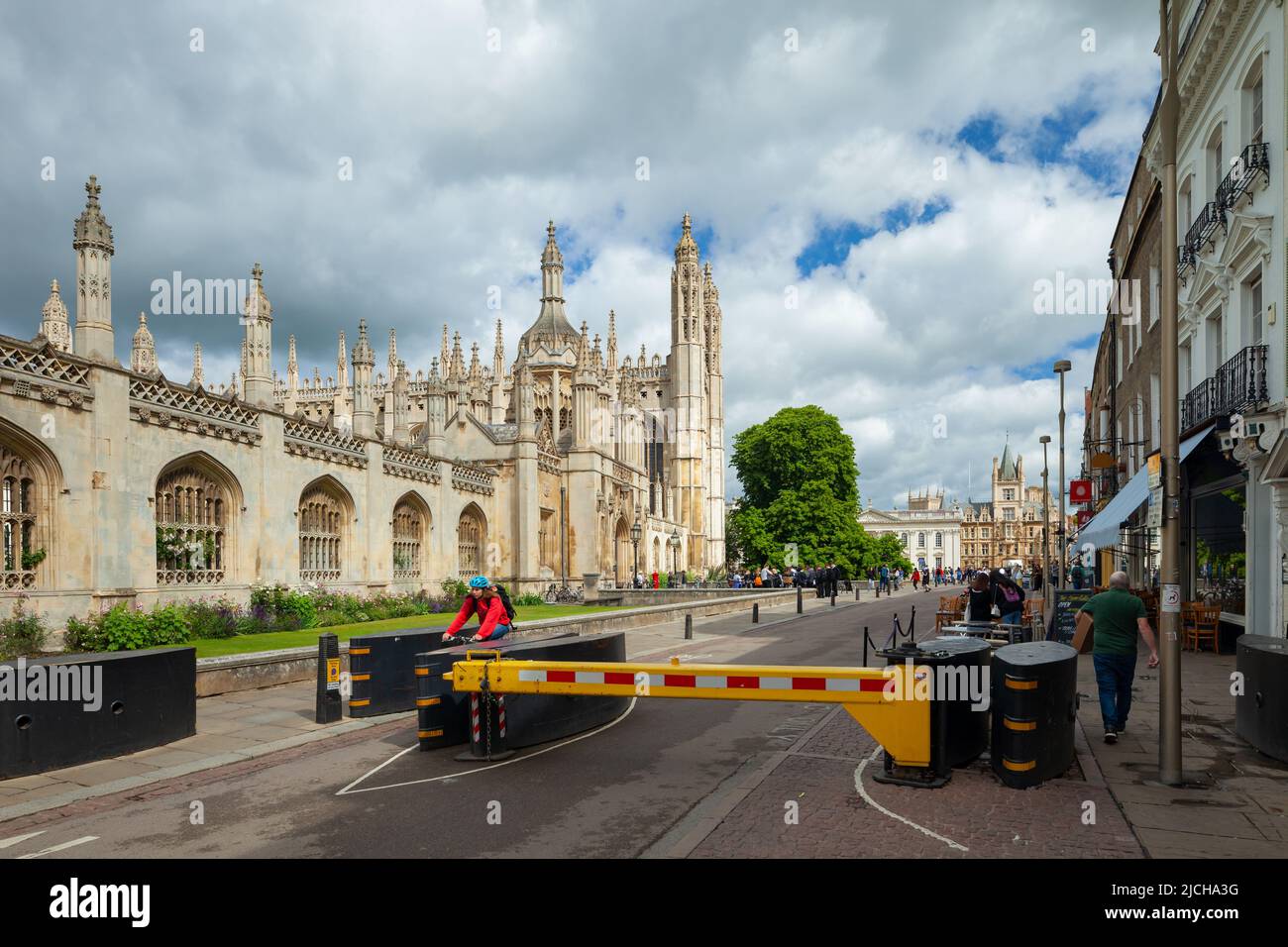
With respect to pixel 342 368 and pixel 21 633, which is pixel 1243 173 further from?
pixel 342 368

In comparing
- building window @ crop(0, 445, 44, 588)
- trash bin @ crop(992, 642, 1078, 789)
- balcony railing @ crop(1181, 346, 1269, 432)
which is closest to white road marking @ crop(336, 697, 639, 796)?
trash bin @ crop(992, 642, 1078, 789)

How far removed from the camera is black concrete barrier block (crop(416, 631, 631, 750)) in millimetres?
8758

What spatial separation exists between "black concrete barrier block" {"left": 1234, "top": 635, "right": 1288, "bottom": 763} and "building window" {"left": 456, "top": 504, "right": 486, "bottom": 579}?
2744 cm

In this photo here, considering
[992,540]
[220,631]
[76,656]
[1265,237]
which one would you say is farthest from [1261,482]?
[992,540]

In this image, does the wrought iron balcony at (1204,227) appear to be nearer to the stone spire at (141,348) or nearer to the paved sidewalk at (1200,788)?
the paved sidewalk at (1200,788)

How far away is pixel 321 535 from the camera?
24641mm

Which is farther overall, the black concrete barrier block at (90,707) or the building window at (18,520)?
the building window at (18,520)

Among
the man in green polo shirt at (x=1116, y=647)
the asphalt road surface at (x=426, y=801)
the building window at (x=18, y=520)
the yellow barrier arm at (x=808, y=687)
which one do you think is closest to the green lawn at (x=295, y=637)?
the building window at (x=18, y=520)

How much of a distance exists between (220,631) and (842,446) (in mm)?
46006

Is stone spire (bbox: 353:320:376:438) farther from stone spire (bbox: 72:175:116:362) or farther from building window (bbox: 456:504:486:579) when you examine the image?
stone spire (bbox: 72:175:116:362)

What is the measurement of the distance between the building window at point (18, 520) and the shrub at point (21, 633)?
60 centimetres

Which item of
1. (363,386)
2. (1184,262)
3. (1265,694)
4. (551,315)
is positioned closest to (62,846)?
(1265,694)

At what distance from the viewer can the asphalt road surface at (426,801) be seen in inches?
232

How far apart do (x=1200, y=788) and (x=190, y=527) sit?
1950cm
